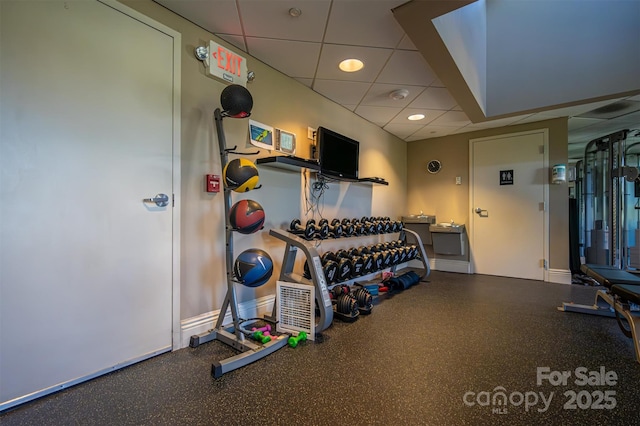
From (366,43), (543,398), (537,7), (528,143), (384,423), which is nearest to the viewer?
(384,423)

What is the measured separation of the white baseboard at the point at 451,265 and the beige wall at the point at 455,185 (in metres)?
→ 0.75

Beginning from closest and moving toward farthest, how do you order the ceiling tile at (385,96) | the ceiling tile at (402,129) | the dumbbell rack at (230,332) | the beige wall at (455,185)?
1. the dumbbell rack at (230,332)
2. the ceiling tile at (385,96)
3. the beige wall at (455,185)
4. the ceiling tile at (402,129)

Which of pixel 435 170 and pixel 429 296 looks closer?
pixel 429 296

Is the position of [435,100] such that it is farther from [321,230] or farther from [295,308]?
[295,308]

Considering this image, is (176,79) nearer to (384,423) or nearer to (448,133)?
(384,423)

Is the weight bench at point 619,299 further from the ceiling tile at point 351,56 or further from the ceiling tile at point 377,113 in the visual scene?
the ceiling tile at point 377,113

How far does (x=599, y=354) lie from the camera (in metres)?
1.99

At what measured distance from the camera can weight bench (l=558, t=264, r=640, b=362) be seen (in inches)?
78.7

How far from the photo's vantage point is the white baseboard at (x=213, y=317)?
6.97ft

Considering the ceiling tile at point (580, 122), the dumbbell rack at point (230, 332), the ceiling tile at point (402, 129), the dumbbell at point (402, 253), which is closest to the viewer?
the dumbbell rack at point (230, 332)

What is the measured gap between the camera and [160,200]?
197 centimetres

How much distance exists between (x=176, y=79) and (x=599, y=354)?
3.66m

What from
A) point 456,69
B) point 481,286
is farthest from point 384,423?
point 481,286

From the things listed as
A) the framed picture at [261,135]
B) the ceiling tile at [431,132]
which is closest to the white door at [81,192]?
the framed picture at [261,135]
